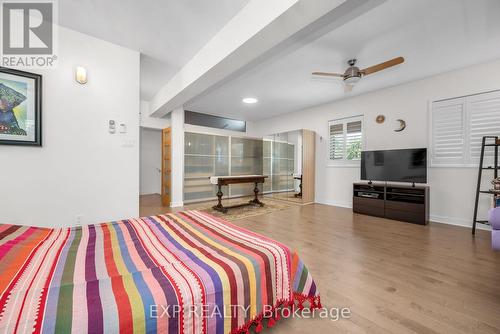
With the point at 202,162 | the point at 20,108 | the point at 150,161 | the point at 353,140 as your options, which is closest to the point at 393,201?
the point at 353,140

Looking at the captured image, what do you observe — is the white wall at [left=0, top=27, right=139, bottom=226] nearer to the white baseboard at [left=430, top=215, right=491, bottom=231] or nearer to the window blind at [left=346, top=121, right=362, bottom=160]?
the window blind at [left=346, top=121, right=362, bottom=160]

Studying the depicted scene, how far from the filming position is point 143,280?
885 millimetres

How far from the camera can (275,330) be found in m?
1.29

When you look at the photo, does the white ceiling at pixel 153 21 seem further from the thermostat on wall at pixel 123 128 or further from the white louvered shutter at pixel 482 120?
the white louvered shutter at pixel 482 120

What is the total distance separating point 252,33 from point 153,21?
4.05 ft

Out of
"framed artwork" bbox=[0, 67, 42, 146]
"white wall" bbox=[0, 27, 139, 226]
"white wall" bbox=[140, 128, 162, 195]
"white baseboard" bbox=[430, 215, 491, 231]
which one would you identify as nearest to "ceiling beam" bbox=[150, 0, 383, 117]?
"white wall" bbox=[0, 27, 139, 226]

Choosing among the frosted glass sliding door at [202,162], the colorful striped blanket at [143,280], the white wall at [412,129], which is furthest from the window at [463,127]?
the frosted glass sliding door at [202,162]

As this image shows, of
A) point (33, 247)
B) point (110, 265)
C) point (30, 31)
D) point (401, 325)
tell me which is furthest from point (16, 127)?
point (401, 325)

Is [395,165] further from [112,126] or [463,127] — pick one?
[112,126]

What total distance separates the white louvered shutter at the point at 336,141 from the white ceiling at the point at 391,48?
903 mm

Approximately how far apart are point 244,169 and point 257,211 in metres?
2.74

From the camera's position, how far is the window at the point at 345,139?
474cm

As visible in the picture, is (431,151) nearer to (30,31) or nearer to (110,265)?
(110,265)

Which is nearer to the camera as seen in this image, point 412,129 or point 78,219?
point 78,219
